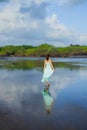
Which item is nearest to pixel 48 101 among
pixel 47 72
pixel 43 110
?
pixel 43 110

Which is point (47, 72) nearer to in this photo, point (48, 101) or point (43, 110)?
point (48, 101)

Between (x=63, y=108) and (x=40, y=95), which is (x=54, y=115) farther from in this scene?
(x=40, y=95)

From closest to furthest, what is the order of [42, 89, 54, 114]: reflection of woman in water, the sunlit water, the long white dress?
1. the sunlit water
2. [42, 89, 54, 114]: reflection of woman in water
3. the long white dress

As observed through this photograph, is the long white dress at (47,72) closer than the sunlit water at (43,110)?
No

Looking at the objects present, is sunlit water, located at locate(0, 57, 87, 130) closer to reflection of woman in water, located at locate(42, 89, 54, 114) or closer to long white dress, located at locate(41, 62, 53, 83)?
reflection of woman in water, located at locate(42, 89, 54, 114)

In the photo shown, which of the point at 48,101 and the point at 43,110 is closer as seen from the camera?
the point at 43,110

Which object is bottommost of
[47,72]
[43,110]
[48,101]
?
[48,101]

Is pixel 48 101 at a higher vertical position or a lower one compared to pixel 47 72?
lower

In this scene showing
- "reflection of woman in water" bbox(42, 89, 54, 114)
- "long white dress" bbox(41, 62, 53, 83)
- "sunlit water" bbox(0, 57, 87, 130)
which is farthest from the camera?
"long white dress" bbox(41, 62, 53, 83)

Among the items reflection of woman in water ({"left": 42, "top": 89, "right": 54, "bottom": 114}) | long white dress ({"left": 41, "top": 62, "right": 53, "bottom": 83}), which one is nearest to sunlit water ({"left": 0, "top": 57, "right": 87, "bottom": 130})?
reflection of woman in water ({"left": 42, "top": 89, "right": 54, "bottom": 114})

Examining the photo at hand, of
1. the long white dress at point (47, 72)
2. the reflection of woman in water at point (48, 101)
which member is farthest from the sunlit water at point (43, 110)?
the long white dress at point (47, 72)

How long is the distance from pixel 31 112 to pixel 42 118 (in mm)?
1245

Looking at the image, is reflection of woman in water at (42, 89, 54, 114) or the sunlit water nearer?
the sunlit water

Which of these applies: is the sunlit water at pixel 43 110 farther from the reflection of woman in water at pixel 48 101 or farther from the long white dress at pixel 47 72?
the long white dress at pixel 47 72
